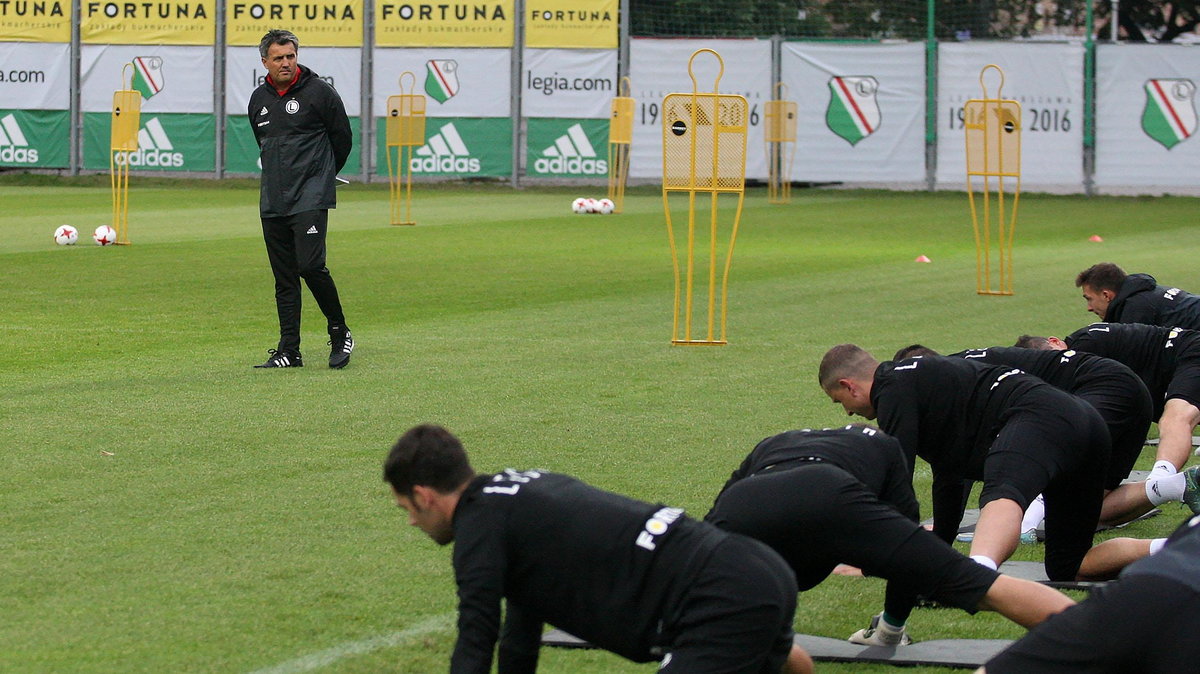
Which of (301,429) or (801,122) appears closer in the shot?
(301,429)

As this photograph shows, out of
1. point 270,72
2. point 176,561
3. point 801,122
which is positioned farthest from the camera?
point 801,122

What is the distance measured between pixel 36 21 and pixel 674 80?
592 inches

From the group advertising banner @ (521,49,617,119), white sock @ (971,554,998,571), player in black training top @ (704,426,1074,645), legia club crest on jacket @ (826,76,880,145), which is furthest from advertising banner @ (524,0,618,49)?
player in black training top @ (704,426,1074,645)

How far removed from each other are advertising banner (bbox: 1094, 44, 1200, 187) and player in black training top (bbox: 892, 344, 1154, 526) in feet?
95.5

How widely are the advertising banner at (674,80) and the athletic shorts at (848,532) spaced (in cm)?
3161

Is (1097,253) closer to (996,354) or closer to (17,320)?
(17,320)

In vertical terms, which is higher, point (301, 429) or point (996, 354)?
point (996, 354)

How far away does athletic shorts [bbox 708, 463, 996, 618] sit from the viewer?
4.70 meters

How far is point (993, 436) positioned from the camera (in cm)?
606

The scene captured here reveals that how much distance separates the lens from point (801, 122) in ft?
119

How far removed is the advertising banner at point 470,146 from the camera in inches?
1437

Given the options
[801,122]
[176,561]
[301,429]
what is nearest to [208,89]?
[801,122]

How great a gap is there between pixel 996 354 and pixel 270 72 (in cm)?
592

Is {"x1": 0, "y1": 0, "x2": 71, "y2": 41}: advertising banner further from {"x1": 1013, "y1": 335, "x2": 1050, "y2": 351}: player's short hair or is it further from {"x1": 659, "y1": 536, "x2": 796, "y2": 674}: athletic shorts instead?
{"x1": 659, "y1": 536, "x2": 796, "y2": 674}: athletic shorts
